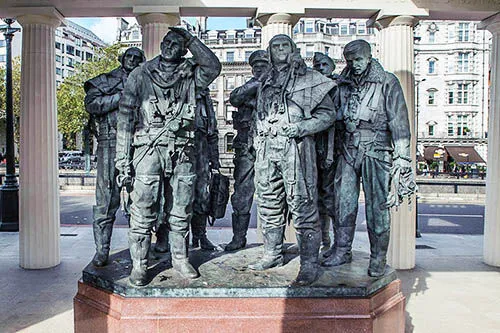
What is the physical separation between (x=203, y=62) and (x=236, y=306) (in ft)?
7.65

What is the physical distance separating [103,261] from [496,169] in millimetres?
7314

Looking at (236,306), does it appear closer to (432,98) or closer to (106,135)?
(106,135)

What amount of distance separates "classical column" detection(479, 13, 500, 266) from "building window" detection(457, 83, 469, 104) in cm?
4535

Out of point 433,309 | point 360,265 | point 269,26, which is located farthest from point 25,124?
point 433,309

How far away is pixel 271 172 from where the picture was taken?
181 inches

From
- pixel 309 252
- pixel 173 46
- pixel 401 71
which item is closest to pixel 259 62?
pixel 173 46

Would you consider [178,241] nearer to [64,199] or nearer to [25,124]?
[25,124]

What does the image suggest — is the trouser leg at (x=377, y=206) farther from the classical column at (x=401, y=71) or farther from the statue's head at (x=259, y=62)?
the classical column at (x=401, y=71)

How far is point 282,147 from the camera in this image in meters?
4.48

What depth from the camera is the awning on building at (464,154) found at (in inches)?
1698

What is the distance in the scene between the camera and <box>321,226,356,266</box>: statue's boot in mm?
5027

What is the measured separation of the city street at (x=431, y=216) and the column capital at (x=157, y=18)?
687cm

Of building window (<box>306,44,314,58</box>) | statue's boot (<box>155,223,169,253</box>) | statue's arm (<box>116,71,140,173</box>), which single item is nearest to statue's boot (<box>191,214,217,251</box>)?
statue's boot (<box>155,223,169,253</box>)

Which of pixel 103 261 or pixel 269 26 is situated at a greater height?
pixel 269 26
